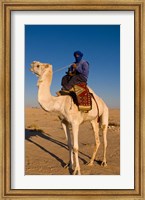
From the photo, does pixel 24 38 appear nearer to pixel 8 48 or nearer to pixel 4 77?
pixel 8 48

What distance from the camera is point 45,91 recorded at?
5434 millimetres

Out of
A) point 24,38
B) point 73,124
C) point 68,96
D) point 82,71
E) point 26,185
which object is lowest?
point 26,185

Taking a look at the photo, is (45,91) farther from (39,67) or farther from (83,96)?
(83,96)

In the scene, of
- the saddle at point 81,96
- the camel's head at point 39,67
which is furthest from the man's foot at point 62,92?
the camel's head at point 39,67

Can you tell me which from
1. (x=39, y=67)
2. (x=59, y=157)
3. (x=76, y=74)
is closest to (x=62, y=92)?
(x=76, y=74)

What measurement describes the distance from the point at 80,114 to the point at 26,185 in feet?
4.45

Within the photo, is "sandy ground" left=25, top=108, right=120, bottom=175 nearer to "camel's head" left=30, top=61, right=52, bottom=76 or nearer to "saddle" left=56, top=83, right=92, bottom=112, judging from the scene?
"saddle" left=56, top=83, right=92, bottom=112

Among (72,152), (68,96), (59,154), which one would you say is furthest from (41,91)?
(59,154)

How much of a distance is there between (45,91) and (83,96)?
2.04ft

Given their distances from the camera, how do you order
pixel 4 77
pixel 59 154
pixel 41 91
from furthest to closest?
pixel 59 154, pixel 41 91, pixel 4 77

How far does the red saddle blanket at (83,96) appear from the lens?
221 inches

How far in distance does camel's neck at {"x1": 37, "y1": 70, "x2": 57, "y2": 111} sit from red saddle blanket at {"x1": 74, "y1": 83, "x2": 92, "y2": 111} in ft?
1.42

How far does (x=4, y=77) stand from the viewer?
505cm

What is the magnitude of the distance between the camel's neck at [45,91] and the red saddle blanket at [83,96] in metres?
0.43
